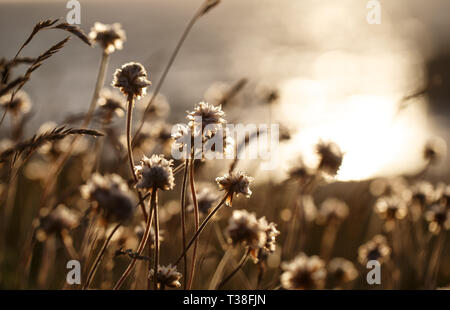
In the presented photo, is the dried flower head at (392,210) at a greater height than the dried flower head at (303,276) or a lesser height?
greater

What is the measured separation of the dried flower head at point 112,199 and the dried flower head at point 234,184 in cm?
59

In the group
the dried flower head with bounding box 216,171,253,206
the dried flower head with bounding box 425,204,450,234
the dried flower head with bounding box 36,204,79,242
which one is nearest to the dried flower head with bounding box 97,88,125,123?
the dried flower head with bounding box 36,204,79,242

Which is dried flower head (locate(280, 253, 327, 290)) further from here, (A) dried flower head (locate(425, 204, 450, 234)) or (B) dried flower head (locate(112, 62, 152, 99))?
(B) dried flower head (locate(112, 62, 152, 99))

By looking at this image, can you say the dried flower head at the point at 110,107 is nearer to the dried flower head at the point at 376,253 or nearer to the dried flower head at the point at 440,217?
the dried flower head at the point at 376,253

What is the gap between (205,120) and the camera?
2.30 m

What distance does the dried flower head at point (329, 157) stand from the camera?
302cm

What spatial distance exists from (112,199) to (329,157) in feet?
5.47

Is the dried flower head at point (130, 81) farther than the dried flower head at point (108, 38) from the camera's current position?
No

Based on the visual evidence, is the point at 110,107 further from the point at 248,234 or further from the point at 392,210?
the point at 392,210

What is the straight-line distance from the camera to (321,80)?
13.2 meters

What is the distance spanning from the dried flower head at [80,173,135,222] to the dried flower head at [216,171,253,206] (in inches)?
23.2

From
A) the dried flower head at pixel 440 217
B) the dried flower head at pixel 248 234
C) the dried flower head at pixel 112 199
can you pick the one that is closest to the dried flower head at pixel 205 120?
the dried flower head at pixel 248 234

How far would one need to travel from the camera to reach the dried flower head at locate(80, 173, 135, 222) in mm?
1721
